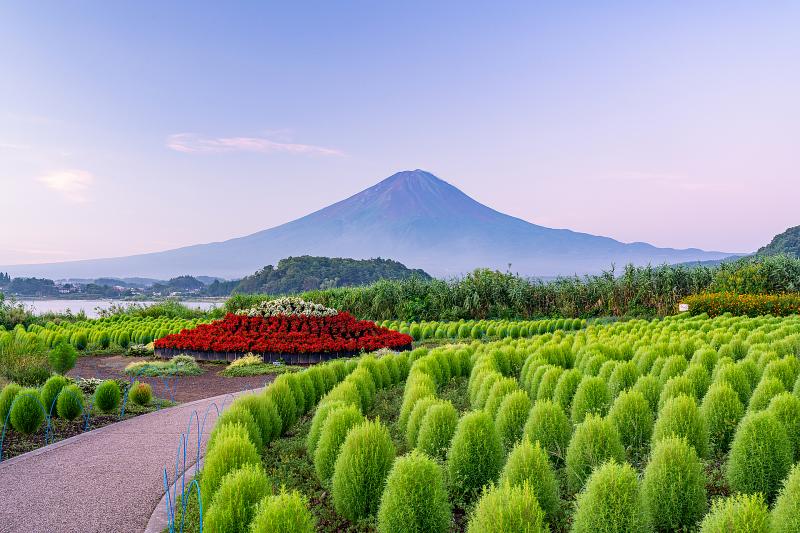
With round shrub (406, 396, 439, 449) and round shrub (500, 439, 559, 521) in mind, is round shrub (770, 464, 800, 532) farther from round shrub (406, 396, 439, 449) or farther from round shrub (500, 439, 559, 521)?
round shrub (406, 396, 439, 449)

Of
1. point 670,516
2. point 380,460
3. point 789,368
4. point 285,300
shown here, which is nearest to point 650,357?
point 789,368

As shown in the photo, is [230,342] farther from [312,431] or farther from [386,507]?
[386,507]

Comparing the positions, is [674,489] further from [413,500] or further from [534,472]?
[413,500]

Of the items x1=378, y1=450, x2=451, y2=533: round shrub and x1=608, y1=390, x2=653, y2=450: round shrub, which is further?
x1=608, y1=390, x2=653, y2=450: round shrub

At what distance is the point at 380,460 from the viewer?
5.72 m

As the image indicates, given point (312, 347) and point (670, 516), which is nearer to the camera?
point (670, 516)

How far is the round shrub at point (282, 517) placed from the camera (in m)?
4.14

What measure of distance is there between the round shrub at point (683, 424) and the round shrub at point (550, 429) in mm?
910

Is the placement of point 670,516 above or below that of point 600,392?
below

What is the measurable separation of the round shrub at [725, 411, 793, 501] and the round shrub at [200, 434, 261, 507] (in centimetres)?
423

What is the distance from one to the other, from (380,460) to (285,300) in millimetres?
15934

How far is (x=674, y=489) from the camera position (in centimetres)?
509

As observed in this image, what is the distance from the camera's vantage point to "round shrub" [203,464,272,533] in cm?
466

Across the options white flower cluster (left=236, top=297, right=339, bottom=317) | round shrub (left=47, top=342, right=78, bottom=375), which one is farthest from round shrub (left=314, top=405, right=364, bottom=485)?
white flower cluster (left=236, top=297, right=339, bottom=317)
